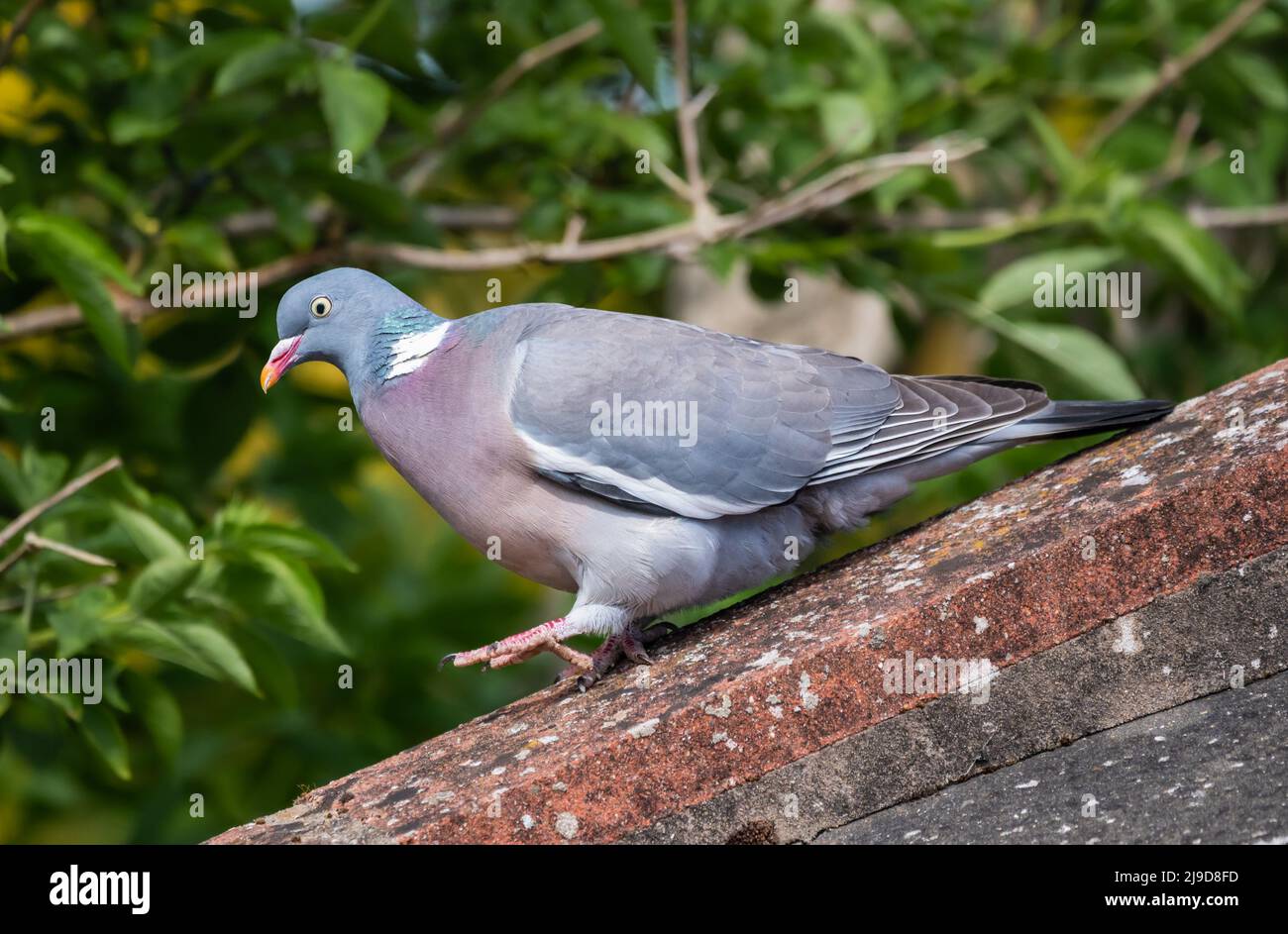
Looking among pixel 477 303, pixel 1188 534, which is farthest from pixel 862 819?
pixel 477 303

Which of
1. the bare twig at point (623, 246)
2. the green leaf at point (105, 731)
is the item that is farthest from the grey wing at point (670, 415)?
the green leaf at point (105, 731)

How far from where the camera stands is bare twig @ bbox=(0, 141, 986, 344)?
462cm

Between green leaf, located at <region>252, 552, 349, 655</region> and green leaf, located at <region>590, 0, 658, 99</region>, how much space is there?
1911 mm

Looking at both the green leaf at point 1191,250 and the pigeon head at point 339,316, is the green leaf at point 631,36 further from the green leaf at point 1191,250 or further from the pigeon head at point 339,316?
the green leaf at point 1191,250

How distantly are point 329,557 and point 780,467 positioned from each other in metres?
1.35

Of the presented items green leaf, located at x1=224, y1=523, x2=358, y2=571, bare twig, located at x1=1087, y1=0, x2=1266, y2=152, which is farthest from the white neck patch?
bare twig, located at x1=1087, y1=0, x2=1266, y2=152

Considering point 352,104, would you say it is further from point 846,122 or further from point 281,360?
point 846,122

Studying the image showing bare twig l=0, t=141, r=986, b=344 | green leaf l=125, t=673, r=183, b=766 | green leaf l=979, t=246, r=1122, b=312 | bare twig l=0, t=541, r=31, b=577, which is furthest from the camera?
green leaf l=979, t=246, r=1122, b=312

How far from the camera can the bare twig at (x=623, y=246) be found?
462 cm

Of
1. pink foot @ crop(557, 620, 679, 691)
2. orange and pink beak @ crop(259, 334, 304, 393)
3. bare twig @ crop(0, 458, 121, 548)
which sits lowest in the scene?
pink foot @ crop(557, 620, 679, 691)

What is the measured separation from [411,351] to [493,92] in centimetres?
142

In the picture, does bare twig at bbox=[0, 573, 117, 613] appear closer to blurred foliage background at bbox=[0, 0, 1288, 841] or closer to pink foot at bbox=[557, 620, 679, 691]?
blurred foliage background at bbox=[0, 0, 1288, 841]

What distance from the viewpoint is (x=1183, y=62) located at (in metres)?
5.46

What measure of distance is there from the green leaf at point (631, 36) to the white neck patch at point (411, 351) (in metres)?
1.12
